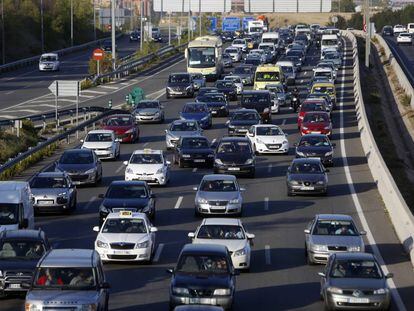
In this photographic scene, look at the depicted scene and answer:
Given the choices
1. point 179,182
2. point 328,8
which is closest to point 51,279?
point 179,182

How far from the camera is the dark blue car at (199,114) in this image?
58594 millimetres

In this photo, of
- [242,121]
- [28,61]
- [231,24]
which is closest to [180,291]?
[242,121]

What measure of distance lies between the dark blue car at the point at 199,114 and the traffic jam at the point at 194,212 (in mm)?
77

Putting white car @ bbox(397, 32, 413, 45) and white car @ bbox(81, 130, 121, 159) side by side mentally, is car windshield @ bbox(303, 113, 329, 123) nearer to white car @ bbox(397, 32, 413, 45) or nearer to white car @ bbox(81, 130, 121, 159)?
white car @ bbox(81, 130, 121, 159)

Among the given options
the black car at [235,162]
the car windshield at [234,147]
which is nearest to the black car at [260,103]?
the car windshield at [234,147]

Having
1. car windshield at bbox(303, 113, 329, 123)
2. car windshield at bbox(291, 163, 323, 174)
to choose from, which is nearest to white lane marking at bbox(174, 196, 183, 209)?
car windshield at bbox(291, 163, 323, 174)

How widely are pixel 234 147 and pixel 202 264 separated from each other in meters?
20.3

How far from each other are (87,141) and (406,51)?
267 feet

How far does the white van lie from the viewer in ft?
98.5

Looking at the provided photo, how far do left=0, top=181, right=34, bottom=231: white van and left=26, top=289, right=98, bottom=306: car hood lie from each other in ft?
25.8

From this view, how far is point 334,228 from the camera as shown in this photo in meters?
29.4

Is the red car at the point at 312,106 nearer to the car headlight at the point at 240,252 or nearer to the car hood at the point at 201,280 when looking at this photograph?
the car headlight at the point at 240,252

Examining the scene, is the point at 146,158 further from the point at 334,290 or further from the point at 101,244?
the point at 334,290

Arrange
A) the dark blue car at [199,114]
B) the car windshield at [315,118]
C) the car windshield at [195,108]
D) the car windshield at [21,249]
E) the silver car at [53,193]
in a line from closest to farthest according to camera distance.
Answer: the car windshield at [21,249]
the silver car at [53,193]
the car windshield at [315,118]
the dark blue car at [199,114]
the car windshield at [195,108]
